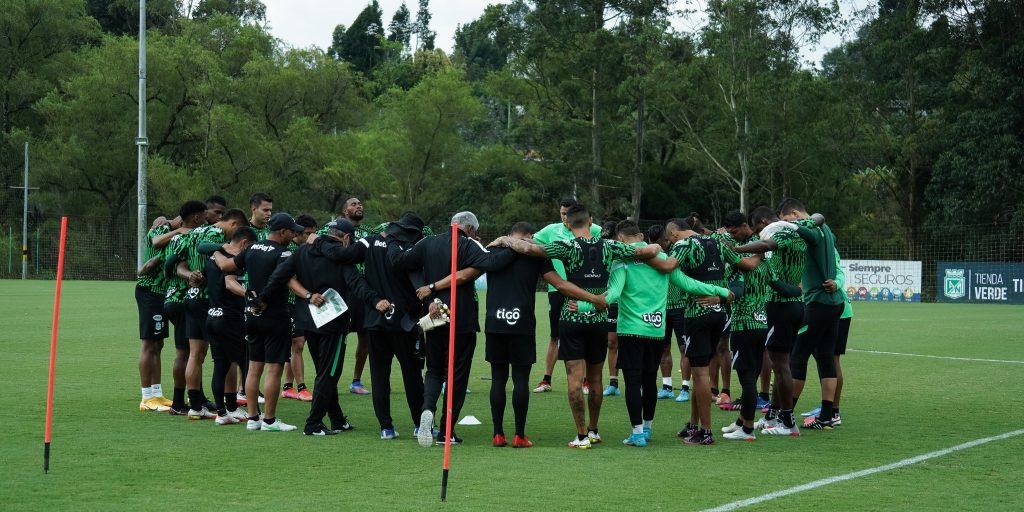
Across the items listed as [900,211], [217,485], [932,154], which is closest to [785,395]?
[217,485]

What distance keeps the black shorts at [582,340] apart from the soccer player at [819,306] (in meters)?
2.28

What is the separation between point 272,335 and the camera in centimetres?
994

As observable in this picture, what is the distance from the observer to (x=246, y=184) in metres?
61.2

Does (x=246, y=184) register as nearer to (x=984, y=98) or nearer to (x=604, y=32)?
(x=604, y=32)

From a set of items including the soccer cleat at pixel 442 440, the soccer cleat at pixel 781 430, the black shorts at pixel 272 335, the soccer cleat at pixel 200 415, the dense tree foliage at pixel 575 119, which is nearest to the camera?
the soccer cleat at pixel 442 440

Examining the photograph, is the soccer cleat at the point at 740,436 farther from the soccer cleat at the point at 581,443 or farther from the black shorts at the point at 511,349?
the black shorts at the point at 511,349

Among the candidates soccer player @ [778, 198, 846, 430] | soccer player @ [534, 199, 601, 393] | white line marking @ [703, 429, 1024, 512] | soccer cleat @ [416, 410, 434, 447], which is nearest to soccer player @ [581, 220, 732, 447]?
soccer player @ [778, 198, 846, 430]

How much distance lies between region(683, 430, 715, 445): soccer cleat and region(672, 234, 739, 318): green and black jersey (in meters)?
1.07

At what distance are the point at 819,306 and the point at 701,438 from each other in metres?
1.92

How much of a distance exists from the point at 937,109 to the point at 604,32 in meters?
17.7

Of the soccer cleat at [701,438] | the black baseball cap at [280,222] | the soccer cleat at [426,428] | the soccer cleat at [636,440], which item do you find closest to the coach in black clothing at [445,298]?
the soccer cleat at [426,428]

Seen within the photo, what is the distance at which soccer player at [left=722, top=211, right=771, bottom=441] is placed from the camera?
9.70 metres

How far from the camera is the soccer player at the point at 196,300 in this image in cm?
1076

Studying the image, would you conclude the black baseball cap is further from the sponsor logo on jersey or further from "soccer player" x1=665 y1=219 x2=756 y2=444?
"soccer player" x1=665 y1=219 x2=756 y2=444
